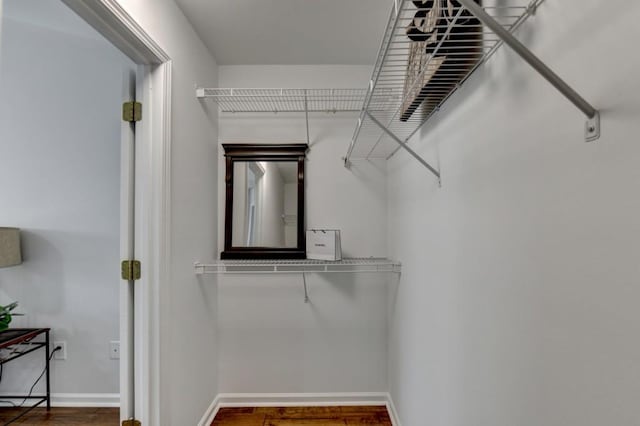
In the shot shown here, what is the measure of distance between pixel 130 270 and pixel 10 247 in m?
1.19

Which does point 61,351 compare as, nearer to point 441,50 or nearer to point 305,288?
point 305,288

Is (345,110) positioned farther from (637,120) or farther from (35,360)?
(35,360)

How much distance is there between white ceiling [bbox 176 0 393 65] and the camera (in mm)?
1609

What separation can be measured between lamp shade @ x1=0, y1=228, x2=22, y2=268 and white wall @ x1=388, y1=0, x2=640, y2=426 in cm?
251

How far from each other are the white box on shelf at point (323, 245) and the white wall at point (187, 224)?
673mm

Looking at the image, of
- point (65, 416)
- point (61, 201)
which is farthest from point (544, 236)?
point (65, 416)

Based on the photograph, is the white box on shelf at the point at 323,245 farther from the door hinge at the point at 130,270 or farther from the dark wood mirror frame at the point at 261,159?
the door hinge at the point at 130,270

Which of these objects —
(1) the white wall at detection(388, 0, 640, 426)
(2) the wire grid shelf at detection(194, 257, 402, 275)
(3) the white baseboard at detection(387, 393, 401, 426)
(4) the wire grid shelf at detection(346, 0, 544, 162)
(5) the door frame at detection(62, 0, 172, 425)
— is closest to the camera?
(1) the white wall at detection(388, 0, 640, 426)

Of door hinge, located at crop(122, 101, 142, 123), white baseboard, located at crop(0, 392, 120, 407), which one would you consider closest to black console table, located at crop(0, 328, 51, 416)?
white baseboard, located at crop(0, 392, 120, 407)

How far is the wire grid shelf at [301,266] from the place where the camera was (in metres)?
2.01

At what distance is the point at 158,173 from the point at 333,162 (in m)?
1.17

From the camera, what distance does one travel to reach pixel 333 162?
2215mm

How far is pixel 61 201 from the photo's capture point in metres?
2.09

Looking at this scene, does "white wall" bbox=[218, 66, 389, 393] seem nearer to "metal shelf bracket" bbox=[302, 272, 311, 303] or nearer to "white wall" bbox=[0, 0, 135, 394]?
"metal shelf bracket" bbox=[302, 272, 311, 303]
